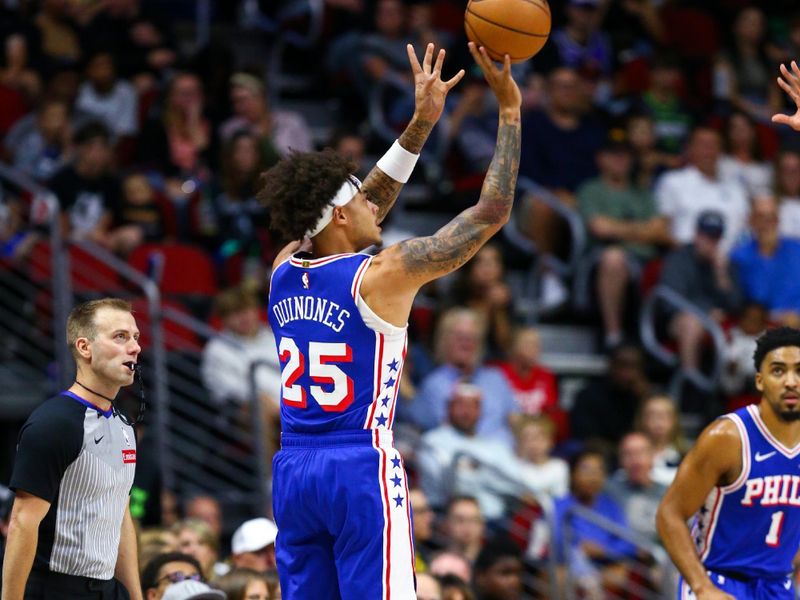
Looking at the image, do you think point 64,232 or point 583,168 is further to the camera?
point 583,168

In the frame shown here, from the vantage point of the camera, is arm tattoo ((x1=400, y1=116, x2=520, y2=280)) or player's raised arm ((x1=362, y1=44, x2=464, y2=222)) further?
player's raised arm ((x1=362, y1=44, x2=464, y2=222))

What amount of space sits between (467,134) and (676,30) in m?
3.69

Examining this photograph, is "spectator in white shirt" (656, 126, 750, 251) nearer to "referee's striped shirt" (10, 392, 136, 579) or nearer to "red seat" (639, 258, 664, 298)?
"red seat" (639, 258, 664, 298)

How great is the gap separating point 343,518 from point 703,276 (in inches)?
318

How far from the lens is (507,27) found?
6211 millimetres

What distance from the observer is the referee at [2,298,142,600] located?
5.46 meters

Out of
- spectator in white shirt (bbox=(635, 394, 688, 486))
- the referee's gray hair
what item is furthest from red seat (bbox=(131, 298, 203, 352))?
the referee's gray hair

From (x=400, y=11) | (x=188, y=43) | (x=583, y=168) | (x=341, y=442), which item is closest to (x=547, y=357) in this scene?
(x=583, y=168)

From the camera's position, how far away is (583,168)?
1377cm

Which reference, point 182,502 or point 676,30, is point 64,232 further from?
point 676,30

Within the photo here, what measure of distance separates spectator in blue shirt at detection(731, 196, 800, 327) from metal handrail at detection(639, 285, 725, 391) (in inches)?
25.3

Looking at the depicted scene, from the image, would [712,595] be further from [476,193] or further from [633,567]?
[476,193]

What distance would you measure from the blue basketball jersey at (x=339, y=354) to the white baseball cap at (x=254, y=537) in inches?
88.0

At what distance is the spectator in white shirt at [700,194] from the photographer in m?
13.6
